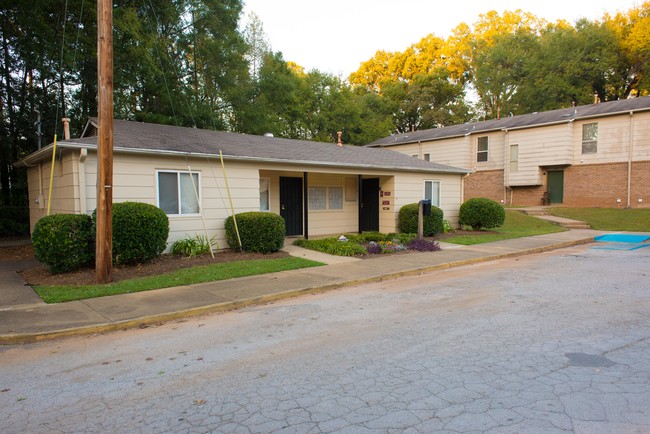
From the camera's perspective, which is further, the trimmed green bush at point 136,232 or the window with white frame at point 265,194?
the window with white frame at point 265,194

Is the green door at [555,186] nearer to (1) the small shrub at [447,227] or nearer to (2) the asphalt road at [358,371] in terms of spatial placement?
(1) the small shrub at [447,227]

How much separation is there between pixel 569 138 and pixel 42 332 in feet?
90.5

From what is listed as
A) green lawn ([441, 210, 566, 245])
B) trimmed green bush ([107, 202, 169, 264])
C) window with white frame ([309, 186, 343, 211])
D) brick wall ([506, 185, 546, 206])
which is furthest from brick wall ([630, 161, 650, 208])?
trimmed green bush ([107, 202, 169, 264])

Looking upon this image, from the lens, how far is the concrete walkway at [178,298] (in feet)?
19.3

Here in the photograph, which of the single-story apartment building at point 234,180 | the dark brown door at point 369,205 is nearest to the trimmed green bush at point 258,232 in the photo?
the single-story apartment building at point 234,180

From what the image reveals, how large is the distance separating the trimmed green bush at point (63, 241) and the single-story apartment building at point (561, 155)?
25.6m

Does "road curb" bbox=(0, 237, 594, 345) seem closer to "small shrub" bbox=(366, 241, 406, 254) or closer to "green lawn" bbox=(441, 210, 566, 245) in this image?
"small shrub" bbox=(366, 241, 406, 254)

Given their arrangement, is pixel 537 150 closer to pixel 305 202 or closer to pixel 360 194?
pixel 360 194

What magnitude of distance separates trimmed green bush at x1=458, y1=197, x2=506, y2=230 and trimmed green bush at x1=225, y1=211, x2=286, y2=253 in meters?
10.1

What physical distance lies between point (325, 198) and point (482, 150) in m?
17.1

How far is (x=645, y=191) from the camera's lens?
74.4ft

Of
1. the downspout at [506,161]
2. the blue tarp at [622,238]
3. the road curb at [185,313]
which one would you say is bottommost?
the road curb at [185,313]

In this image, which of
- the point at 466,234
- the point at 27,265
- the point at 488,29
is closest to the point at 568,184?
the point at 466,234

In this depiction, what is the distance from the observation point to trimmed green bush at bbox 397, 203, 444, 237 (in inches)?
646
